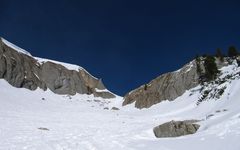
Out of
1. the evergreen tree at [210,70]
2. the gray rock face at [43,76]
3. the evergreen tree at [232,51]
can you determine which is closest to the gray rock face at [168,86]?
the evergreen tree at [210,70]

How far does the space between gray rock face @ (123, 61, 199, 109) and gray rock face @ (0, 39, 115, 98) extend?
29.0m

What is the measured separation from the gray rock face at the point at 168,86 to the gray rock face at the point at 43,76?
28955mm

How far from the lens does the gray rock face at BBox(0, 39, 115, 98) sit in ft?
264

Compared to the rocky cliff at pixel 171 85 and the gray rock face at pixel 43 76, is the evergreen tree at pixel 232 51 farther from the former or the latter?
the gray rock face at pixel 43 76

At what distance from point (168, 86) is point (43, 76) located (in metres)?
46.4

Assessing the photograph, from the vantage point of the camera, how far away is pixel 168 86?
6825 centimetres

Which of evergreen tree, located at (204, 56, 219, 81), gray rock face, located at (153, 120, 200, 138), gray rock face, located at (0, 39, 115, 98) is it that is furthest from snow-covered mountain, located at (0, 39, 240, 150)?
evergreen tree, located at (204, 56, 219, 81)

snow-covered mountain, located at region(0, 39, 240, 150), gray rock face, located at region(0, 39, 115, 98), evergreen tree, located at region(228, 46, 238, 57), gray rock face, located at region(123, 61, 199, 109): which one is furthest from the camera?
gray rock face, located at region(0, 39, 115, 98)

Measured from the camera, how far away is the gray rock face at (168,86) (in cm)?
6259

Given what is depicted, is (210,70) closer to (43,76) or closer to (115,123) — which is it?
(115,123)

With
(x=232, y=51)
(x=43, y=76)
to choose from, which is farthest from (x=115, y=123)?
(x=43, y=76)

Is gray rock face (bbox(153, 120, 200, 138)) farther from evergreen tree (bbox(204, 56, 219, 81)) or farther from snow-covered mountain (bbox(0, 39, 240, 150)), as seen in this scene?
evergreen tree (bbox(204, 56, 219, 81))

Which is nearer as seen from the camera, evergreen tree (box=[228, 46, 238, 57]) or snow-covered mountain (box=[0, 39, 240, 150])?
snow-covered mountain (box=[0, 39, 240, 150])

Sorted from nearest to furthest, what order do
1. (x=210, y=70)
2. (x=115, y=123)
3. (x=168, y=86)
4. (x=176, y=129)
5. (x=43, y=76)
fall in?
(x=176, y=129) < (x=115, y=123) < (x=210, y=70) < (x=168, y=86) < (x=43, y=76)
